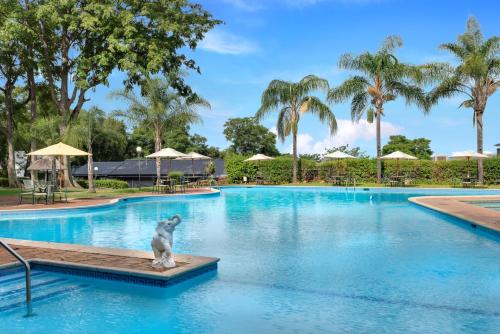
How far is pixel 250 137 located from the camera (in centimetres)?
5575

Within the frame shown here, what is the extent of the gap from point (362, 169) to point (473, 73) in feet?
29.4

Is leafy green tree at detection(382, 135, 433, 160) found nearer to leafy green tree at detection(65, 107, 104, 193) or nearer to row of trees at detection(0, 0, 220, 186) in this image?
row of trees at detection(0, 0, 220, 186)

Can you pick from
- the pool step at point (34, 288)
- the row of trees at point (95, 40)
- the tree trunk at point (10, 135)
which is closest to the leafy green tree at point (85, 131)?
the row of trees at point (95, 40)

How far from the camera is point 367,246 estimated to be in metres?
9.02

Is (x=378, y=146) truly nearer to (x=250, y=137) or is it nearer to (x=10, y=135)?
(x=10, y=135)

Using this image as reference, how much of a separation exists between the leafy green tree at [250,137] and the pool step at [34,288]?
48.6m

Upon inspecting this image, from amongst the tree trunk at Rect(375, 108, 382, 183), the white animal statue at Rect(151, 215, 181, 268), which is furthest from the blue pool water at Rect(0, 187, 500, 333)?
the tree trunk at Rect(375, 108, 382, 183)

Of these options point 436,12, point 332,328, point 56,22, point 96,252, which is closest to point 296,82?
point 436,12

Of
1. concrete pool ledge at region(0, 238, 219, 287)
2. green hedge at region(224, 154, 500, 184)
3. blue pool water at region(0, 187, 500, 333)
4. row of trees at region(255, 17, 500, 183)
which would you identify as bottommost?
blue pool water at region(0, 187, 500, 333)

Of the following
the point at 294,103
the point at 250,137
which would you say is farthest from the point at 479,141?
the point at 250,137

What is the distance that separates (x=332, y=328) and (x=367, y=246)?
180 inches

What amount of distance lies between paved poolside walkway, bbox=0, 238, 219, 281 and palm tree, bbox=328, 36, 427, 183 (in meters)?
23.0

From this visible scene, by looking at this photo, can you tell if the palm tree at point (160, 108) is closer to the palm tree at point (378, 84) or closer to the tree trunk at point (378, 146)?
the palm tree at point (378, 84)

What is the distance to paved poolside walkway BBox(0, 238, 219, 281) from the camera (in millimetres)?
6117
